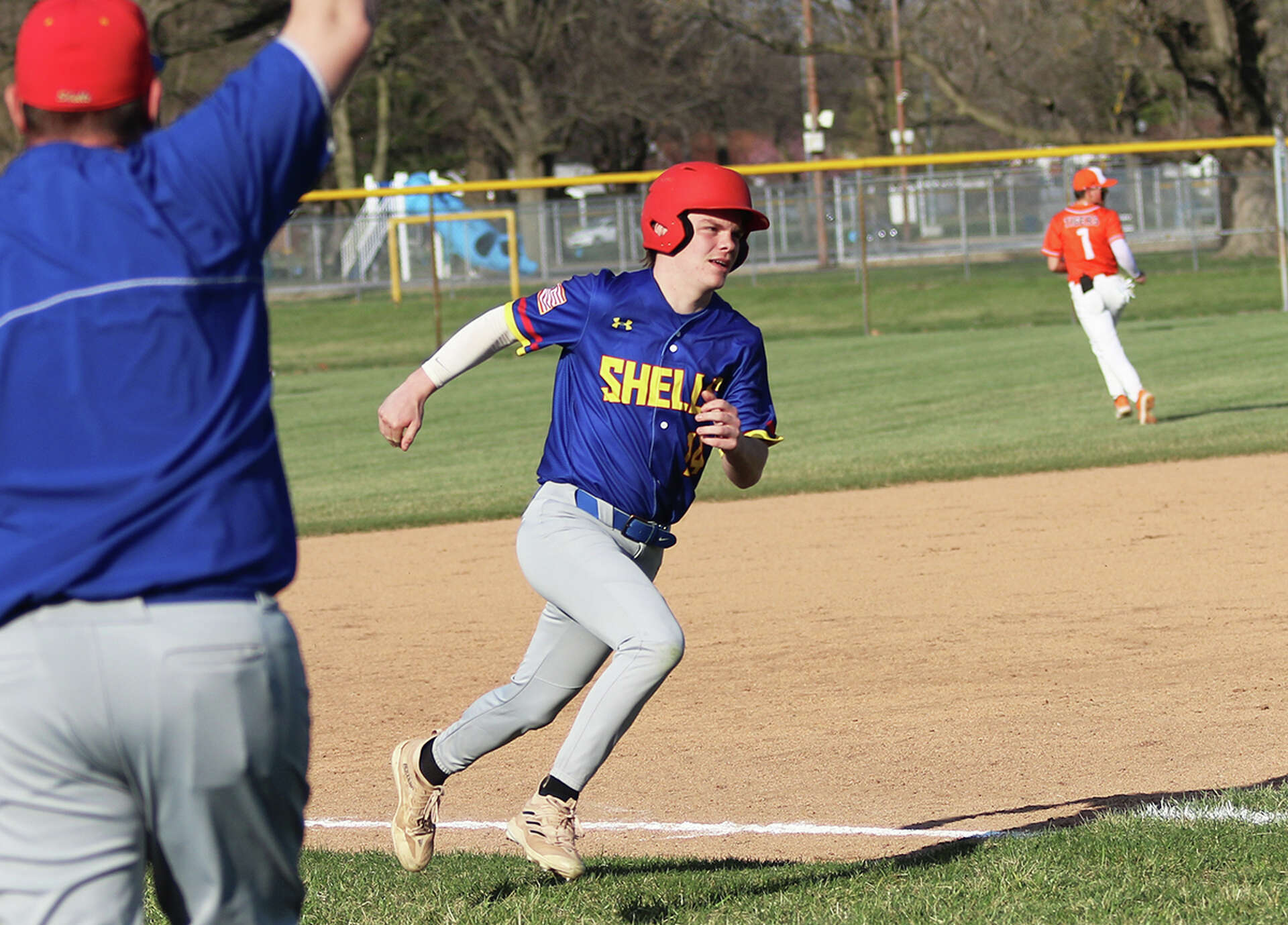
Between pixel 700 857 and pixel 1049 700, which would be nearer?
pixel 700 857

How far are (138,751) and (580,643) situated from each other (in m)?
2.33

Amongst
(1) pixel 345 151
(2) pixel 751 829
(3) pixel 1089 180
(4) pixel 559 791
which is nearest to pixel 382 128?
(1) pixel 345 151

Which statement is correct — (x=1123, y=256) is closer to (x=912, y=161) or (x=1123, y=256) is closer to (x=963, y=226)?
(x=912, y=161)

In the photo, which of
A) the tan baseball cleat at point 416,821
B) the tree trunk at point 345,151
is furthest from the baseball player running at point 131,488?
the tree trunk at point 345,151

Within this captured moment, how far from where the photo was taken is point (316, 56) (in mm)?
2467

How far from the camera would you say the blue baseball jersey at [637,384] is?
4543mm

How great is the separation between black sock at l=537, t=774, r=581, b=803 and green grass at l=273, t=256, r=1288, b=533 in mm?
7965

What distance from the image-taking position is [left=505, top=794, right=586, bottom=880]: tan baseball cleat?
434 cm

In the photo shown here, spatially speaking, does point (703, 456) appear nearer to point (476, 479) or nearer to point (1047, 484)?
point (1047, 484)

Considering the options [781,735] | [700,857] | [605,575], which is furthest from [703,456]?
[781,735]

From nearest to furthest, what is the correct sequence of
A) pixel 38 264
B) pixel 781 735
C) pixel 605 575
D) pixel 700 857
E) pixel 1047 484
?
pixel 38 264 → pixel 605 575 → pixel 700 857 → pixel 781 735 → pixel 1047 484

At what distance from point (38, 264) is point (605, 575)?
2238 mm

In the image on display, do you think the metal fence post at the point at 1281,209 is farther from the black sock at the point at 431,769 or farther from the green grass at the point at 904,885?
the black sock at the point at 431,769

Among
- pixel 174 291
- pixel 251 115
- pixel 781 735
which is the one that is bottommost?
pixel 781 735
